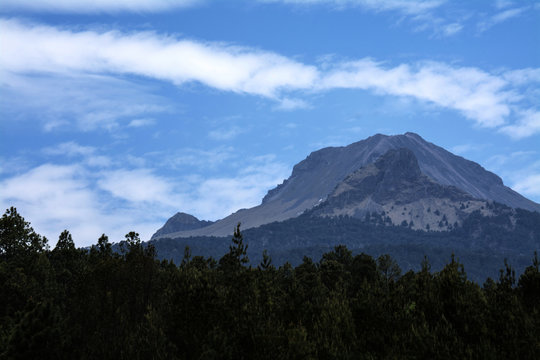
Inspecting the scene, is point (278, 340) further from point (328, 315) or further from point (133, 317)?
point (133, 317)

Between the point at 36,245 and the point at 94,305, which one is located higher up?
the point at 36,245

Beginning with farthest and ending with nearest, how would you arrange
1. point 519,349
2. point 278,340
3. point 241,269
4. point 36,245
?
point 36,245 < point 241,269 < point 278,340 < point 519,349

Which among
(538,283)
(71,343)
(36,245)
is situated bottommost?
(71,343)

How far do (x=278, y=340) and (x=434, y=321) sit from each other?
1122 centimetres

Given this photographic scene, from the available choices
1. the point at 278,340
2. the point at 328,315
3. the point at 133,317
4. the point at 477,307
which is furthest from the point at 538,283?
the point at 133,317

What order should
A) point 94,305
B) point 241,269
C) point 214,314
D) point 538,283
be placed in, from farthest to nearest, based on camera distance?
1. point 94,305
2. point 538,283
3. point 241,269
4. point 214,314

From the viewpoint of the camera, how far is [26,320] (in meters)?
43.1

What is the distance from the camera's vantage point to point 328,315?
43.5 m

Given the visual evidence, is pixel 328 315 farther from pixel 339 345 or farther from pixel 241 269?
pixel 241 269

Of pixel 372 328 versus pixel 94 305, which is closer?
pixel 372 328

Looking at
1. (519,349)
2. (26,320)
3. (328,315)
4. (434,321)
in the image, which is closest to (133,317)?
(26,320)

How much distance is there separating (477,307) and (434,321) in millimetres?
3138

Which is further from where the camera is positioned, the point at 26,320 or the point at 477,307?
the point at 26,320

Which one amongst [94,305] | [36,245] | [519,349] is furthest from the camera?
[36,245]
